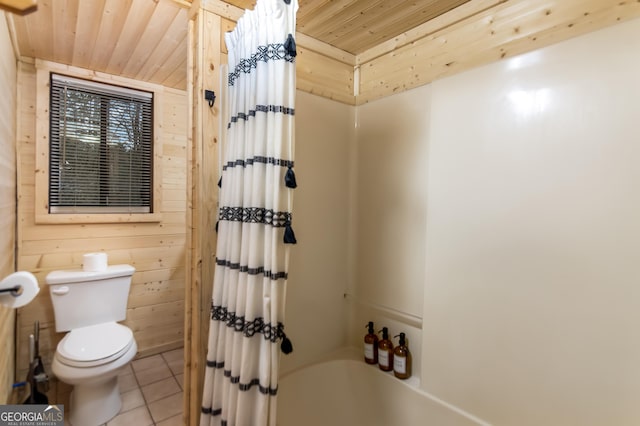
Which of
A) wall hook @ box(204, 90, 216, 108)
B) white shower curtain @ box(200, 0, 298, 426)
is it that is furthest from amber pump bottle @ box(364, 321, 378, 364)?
wall hook @ box(204, 90, 216, 108)

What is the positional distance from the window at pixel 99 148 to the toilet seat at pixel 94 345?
88 centimetres

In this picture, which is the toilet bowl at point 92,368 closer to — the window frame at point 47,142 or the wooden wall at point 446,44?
the window frame at point 47,142

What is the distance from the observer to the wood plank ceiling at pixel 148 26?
→ 148 cm

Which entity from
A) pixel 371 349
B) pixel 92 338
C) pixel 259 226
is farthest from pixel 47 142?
pixel 371 349

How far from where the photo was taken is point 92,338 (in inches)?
74.9

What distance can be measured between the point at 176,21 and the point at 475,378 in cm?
233

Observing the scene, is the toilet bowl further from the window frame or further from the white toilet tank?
the window frame

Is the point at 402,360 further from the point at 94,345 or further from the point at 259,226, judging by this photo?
the point at 94,345

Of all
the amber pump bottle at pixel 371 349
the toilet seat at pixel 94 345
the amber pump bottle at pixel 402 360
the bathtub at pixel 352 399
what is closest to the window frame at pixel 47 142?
the toilet seat at pixel 94 345

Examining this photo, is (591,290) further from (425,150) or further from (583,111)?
(425,150)

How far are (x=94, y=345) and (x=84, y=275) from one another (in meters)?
0.50

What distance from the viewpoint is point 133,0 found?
1445 mm

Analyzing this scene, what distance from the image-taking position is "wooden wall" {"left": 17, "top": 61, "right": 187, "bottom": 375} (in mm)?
2045

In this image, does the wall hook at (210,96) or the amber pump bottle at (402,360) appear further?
the amber pump bottle at (402,360)
